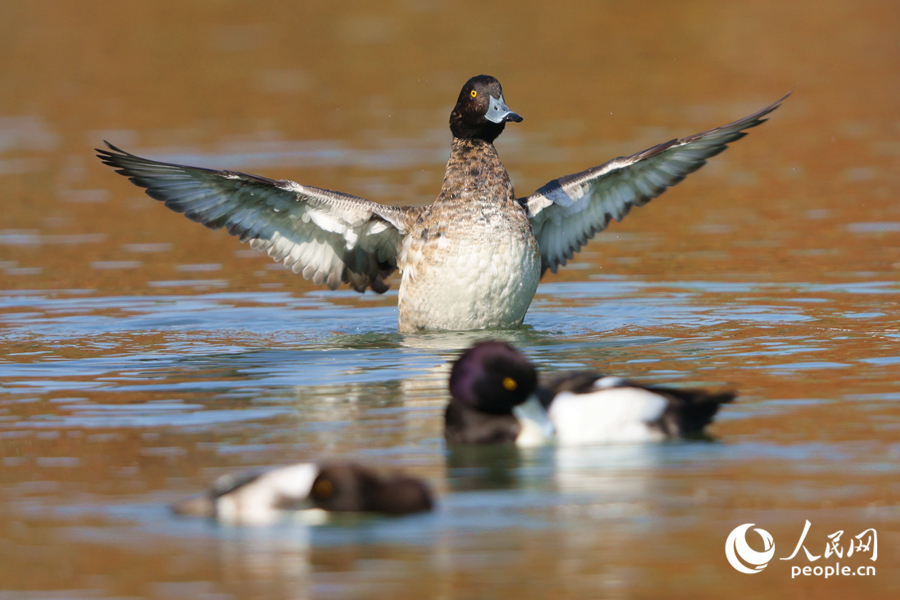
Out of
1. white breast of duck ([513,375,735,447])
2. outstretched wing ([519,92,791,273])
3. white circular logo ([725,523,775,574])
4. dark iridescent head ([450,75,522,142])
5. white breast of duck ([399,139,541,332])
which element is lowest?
white circular logo ([725,523,775,574])

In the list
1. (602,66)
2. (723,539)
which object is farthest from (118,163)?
(602,66)

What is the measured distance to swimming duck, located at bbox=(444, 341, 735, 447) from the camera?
7367 mm

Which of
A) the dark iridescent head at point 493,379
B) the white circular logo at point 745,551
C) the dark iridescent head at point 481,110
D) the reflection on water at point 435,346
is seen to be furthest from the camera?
the dark iridescent head at point 481,110

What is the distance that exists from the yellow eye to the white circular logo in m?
1.76

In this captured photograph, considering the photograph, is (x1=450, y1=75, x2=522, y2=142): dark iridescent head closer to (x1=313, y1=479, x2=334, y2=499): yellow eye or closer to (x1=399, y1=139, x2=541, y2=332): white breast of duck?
(x1=399, y1=139, x2=541, y2=332): white breast of duck

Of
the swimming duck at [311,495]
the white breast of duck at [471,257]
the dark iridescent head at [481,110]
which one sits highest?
the dark iridescent head at [481,110]

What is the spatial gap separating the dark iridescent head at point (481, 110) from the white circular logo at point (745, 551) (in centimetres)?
557

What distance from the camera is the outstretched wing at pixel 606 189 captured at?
1126 centimetres

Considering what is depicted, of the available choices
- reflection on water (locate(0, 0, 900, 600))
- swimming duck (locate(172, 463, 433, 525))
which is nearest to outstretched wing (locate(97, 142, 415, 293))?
reflection on water (locate(0, 0, 900, 600))

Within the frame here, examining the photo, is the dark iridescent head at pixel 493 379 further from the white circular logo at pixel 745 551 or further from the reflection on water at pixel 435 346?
the white circular logo at pixel 745 551

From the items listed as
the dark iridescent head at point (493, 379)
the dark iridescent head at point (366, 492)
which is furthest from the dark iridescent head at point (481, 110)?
the dark iridescent head at point (366, 492)

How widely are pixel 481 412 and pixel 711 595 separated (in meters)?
2.29

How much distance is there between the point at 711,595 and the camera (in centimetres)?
543

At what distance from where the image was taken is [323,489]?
249 inches
